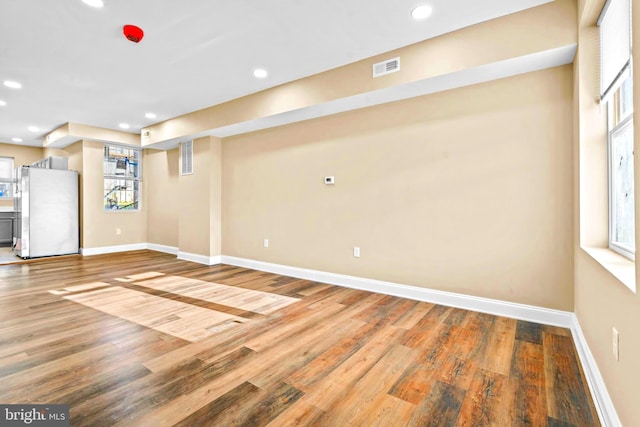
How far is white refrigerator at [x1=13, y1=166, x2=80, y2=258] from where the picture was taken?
236 inches

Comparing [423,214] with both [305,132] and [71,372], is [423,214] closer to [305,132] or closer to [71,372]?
[305,132]

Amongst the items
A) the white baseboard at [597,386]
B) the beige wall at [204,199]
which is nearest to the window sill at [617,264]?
the white baseboard at [597,386]

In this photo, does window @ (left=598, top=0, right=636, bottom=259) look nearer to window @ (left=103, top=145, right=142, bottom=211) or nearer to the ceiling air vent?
the ceiling air vent

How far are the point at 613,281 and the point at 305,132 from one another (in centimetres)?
380

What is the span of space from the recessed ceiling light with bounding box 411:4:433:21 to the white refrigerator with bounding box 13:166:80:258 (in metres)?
7.45

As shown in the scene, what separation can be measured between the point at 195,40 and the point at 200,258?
389 cm

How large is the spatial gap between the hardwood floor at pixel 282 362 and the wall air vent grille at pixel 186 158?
2.98 m

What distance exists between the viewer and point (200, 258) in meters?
5.76

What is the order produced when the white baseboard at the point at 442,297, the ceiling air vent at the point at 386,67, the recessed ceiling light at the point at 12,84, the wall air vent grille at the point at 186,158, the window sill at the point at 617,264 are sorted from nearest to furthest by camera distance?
the window sill at the point at 617,264
the white baseboard at the point at 442,297
the ceiling air vent at the point at 386,67
the recessed ceiling light at the point at 12,84
the wall air vent grille at the point at 186,158

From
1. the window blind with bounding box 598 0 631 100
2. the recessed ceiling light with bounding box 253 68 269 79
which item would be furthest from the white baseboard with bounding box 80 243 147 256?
the window blind with bounding box 598 0 631 100

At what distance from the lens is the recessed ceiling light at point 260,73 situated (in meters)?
3.77

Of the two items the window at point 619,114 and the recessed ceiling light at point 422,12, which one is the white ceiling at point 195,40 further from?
the window at point 619,114

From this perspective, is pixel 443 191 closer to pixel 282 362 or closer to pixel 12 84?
pixel 282 362

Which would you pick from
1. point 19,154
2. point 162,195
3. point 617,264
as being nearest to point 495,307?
point 617,264
